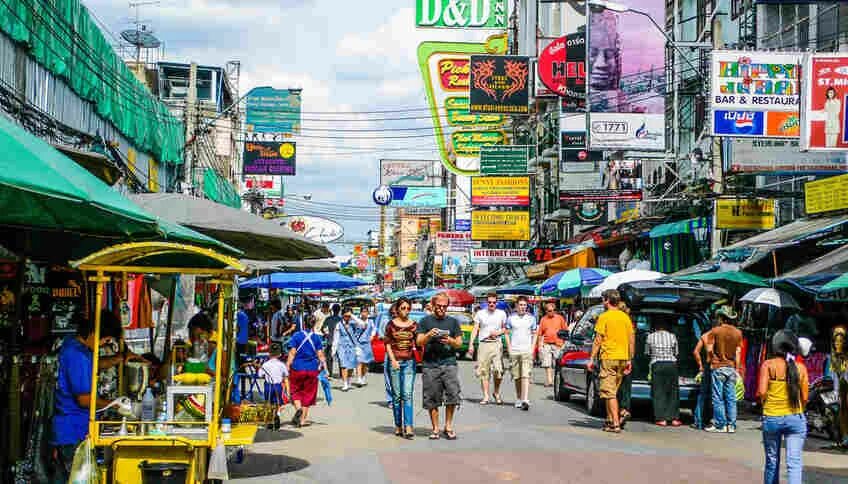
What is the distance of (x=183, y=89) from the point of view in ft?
234

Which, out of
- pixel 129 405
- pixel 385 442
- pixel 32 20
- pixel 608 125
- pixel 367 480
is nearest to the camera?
pixel 129 405

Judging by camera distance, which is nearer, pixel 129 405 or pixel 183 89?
pixel 129 405

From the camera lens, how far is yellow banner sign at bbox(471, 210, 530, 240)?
45438 mm

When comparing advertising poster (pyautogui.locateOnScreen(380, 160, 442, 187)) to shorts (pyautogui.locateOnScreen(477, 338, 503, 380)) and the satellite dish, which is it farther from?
shorts (pyautogui.locateOnScreen(477, 338, 503, 380))

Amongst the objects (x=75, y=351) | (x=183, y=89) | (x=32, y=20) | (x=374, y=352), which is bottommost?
(x=374, y=352)

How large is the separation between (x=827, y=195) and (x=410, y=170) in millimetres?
95289

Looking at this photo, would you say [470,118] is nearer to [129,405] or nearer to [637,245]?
[637,245]

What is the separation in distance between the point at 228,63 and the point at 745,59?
189ft

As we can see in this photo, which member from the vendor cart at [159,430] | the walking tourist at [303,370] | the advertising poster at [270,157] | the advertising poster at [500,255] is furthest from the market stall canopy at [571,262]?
the vendor cart at [159,430]

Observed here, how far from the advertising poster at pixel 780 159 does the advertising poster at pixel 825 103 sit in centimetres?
236

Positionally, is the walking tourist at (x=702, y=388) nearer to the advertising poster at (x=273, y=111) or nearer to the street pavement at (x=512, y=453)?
the street pavement at (x=512, y=453)

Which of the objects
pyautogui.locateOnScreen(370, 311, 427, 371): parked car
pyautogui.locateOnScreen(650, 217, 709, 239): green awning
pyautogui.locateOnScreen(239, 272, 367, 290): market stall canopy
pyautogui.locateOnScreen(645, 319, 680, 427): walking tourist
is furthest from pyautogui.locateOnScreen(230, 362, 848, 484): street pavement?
pyautogui.locateOnScreen(650, 217, 709, 239): green awning

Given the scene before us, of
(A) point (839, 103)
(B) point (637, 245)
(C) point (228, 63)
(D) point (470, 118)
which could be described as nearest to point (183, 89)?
(C) point (228, 63)

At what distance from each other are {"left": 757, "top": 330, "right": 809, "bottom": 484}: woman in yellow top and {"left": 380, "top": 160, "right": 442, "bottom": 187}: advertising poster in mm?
98991
